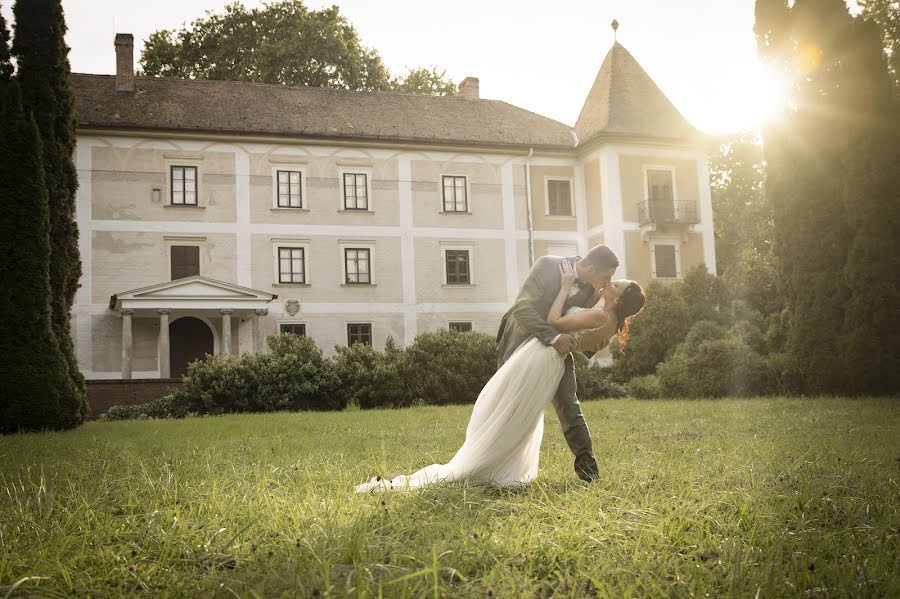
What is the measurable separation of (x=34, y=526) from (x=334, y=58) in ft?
118

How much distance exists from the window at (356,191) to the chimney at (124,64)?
8.77 meters

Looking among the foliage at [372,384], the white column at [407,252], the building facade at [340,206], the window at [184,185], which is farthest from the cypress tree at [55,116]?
the white column at [407,252]

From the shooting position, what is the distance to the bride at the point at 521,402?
5.38 m

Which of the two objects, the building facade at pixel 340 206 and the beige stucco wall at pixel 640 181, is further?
the beige stucco wall at pixel 640 181

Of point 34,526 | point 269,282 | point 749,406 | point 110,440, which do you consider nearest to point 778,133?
point 749,406

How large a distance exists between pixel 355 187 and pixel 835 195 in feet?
62.4

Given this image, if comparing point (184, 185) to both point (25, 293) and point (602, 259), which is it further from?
point (602, 259)

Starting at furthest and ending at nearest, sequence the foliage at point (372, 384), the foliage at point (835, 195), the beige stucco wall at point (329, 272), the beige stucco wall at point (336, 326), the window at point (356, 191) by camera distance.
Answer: the window at point (356, 191), the beige stucco wall at point (329, 272), the beige stucco wall at point (336, 326), the foliage at point (372, 384), the foliage at point (835, 195)

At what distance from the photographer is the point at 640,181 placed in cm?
3166

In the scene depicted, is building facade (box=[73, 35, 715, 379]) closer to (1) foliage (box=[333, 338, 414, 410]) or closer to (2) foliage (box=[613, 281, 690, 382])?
(2) foliage (box=[613, 281, 690, 382])

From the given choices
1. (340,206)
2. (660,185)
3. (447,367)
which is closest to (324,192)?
(340,206)

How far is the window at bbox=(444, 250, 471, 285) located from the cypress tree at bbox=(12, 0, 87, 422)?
1787cm

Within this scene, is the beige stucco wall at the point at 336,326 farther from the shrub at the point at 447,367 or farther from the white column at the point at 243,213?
the shrub at the point at 447,367

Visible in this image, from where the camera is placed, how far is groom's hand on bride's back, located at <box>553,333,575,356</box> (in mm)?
5441
